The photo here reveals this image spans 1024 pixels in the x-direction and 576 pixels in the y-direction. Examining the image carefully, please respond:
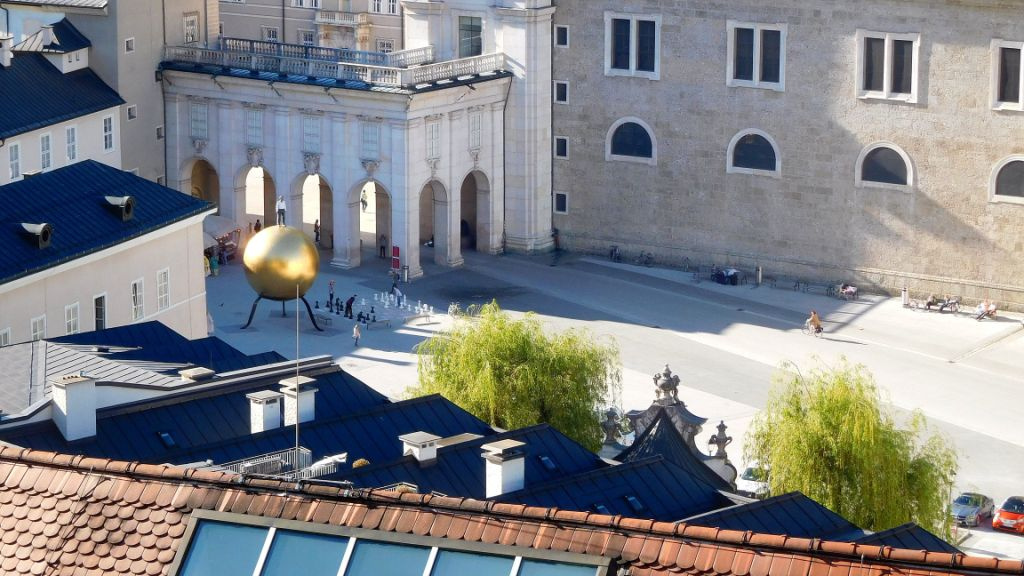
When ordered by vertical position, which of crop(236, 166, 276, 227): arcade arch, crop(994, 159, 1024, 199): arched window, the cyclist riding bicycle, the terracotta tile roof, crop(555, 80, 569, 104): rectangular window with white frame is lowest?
the cyclist riding bicycle

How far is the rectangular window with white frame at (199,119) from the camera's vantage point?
3410 inches

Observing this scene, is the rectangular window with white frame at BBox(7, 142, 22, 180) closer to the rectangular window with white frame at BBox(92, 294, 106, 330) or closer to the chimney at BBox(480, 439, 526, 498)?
the rectangular window with white frame at BBox(92, 294, 106, 330)

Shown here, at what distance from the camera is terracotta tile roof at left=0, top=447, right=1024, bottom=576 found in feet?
62.6

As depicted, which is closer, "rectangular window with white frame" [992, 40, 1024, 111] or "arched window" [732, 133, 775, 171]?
"rectangular window with white frame" [992, 40, 1024, 111]

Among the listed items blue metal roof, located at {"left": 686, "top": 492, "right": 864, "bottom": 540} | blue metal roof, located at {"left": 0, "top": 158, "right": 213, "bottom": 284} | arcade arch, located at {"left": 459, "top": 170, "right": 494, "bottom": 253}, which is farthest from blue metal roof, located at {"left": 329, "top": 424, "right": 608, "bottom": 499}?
arcade arch, located at {"left": 459, "top": 170, "right": 494, "bottom": 253}

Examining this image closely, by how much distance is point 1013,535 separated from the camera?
56219 mm

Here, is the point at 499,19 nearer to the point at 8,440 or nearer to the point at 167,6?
the point at 167,6

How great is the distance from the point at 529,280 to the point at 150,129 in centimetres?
1710

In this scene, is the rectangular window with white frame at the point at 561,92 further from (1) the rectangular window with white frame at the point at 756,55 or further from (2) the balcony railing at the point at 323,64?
(1) the rectangular window with white frame at the point at 756,55

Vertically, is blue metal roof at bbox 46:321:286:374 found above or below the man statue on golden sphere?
below

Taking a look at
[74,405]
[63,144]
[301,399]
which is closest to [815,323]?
[63,144]

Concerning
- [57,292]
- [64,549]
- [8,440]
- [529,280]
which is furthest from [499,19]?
[64,549]

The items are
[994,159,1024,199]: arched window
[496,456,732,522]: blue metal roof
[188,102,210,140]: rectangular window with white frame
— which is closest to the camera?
[496,456,732,522]: blue metal roof

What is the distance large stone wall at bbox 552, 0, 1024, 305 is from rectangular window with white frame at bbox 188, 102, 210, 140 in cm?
1452
